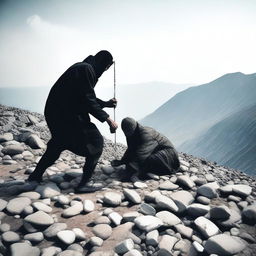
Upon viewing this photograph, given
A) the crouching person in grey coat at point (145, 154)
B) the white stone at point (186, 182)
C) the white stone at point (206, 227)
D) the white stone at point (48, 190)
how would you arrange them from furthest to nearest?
1. the crouching person in grey coat at point (145, 154)
2. the white stone at point (186, 182)
3. the white stone at point (48, 190)
4. the white stone at point (206, 227)

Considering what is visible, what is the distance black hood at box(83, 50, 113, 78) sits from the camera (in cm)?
390

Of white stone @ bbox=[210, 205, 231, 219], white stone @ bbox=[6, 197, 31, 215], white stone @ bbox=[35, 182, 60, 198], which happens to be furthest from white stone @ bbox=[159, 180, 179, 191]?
white stone @ bbox=[6, 197, 31, 215]

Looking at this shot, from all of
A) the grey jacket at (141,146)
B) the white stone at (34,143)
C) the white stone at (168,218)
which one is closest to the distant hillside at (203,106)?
the white stone at (34,143)

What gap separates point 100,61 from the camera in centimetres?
391

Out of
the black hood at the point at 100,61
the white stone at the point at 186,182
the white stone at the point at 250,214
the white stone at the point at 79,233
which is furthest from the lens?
the white stone at the point at 186,182

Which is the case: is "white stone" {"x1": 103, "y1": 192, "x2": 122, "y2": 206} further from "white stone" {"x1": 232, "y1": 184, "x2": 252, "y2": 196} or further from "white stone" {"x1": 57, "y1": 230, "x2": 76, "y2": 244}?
"white stone" {"x1": 232, "y1": 184, "x2": 252, "y2": 196}

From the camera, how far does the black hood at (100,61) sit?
3.90 metres

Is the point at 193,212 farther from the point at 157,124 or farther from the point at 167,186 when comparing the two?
the point at 157,124

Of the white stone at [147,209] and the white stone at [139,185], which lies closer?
the white stone at [147,209]

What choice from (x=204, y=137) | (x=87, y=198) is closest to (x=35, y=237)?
(x=87, y=198)

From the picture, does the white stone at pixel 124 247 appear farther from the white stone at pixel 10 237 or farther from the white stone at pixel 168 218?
the white stone at pixel 10 237

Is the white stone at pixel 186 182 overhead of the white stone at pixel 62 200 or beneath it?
overhead

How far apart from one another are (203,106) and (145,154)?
115063 millimetres

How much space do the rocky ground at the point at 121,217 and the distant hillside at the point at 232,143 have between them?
1665 inches
